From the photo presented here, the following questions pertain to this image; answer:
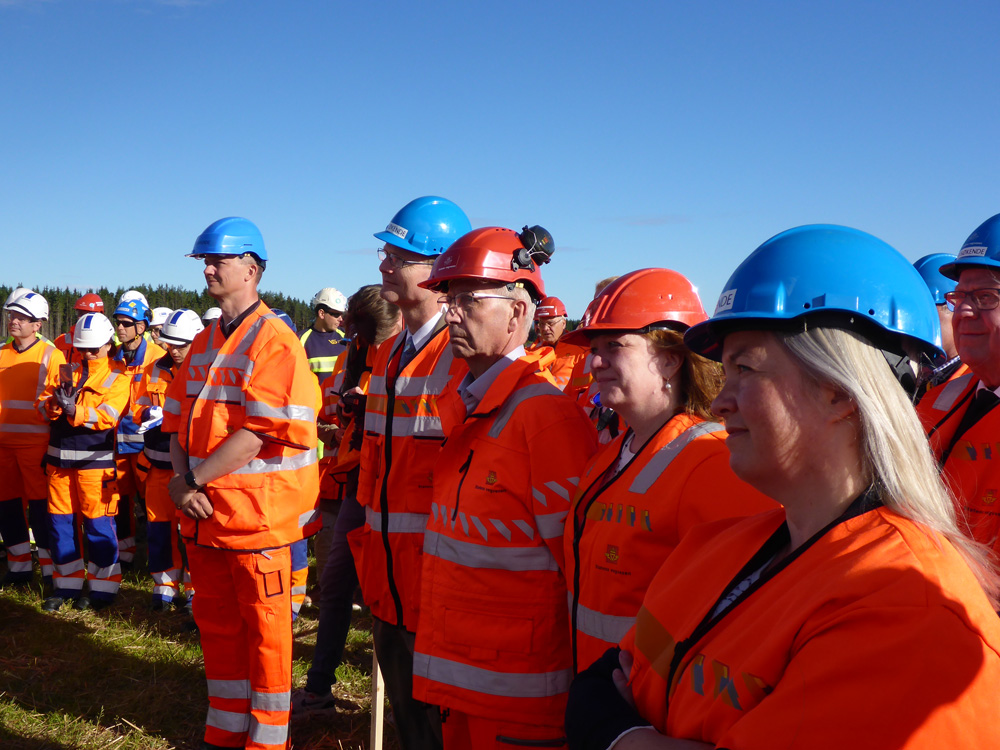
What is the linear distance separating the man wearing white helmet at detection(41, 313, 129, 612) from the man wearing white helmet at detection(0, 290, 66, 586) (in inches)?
11.1

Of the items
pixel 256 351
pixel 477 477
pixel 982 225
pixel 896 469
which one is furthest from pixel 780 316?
pixel 256 351

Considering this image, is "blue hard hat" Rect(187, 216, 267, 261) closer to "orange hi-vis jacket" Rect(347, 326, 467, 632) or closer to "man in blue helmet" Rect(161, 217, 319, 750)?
"man in blue helmet" Rect(161, 217, 319, 750)

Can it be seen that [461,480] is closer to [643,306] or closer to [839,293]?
[643,306]

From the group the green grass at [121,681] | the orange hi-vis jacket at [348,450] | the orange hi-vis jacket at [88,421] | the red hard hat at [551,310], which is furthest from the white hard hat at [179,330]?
the red hard hat at [551,310]

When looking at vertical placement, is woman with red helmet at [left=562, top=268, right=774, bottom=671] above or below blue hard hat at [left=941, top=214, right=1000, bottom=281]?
below

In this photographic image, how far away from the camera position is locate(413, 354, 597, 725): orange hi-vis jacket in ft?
8.18

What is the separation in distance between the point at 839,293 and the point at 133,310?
328 inches

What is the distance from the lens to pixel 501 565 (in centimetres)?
255

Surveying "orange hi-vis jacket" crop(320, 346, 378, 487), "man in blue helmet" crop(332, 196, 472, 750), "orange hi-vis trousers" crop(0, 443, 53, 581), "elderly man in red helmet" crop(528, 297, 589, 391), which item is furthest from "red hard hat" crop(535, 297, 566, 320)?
"orange hi-vis trousers" crop(0, 443, 53, 581)

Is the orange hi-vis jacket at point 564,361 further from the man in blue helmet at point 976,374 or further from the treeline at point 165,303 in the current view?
the treeline at point 165,303

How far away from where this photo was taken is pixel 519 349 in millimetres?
Result: 3018

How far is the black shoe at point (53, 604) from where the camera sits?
258 inches

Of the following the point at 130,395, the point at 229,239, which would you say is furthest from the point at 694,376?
the point at 130,395

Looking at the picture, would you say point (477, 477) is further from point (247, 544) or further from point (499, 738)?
point (247, 544)
